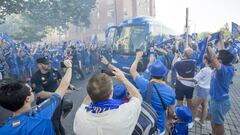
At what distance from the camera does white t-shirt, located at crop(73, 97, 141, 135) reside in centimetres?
214

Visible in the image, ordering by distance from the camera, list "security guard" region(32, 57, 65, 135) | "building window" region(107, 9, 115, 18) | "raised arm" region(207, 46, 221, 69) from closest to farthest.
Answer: "raised arm" region(207, 46, 221, 69) → "security guard" region(32, 57, 65, 135) → "building window" region(107, 9, 115, 18)

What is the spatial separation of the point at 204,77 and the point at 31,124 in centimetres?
486

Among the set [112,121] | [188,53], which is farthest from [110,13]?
[112,121]

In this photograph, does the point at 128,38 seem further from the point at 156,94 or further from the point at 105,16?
the point at 105,16

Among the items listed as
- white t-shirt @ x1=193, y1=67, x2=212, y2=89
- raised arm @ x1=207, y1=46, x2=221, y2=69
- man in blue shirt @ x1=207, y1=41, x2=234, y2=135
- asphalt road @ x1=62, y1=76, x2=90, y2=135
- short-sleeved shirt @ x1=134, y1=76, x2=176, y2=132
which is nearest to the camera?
Result: short-sleeved shirt @ x1=134, y1=76, x2=176, y2=132

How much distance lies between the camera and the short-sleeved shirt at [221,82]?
4.47 m

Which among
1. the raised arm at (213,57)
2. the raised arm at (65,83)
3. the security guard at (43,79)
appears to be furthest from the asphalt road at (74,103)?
the raised arm at (213,57)

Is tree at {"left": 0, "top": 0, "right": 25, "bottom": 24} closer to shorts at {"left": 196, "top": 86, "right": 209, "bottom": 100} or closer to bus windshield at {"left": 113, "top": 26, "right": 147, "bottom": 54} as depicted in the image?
bus windshield at {"left": 113, "top": 26, "right": 147, "bottom": 54}

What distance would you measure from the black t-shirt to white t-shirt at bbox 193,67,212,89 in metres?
3.44

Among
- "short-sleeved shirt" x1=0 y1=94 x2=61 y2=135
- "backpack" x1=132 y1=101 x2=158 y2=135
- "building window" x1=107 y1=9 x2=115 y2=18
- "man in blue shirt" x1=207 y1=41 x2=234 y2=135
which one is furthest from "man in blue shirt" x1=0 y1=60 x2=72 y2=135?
"building window" x1=107 y1=9 x2=115 y2=18

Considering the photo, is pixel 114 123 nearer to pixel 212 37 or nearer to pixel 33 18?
pixel 212 37

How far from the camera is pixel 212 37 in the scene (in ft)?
15.1

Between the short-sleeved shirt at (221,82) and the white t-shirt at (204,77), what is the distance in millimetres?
1360

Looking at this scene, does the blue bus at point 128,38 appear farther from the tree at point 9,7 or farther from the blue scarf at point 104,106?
the blue scarf at point 104,106
